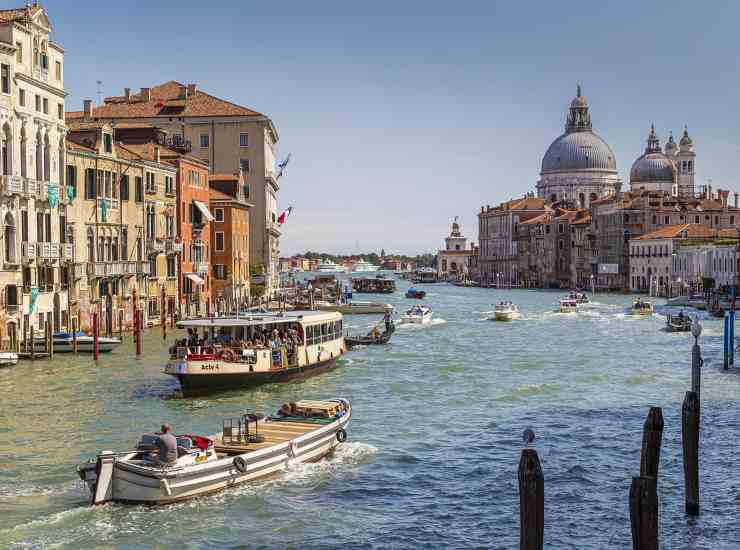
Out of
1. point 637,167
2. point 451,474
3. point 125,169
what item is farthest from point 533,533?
point 637,167

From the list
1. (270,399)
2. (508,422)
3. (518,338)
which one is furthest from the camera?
(518,338)

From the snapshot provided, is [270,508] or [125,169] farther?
[125,169]

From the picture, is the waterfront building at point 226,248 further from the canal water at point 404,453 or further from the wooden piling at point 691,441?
the wooden piling at point 691,441

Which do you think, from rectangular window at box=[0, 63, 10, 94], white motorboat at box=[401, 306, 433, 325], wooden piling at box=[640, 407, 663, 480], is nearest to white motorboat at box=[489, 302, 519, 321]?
white motorboat at box=[401, 306, 433, 325]

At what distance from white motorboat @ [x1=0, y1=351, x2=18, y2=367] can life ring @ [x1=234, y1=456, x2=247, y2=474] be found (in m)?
A: 14.9

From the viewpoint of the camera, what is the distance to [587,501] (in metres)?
16.2

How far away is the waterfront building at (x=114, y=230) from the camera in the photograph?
3816 centimetres

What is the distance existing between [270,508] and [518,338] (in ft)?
103

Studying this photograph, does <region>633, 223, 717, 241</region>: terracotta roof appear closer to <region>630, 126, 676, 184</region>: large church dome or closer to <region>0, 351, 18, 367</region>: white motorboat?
<region>630, 126, 676, 184</region>: large church dome

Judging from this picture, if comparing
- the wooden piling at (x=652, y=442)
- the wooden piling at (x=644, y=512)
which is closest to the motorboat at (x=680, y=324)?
the wooden piling at (x=652, y=442)

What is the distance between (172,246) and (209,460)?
103 feet

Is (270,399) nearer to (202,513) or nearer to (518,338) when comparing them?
(202,513)

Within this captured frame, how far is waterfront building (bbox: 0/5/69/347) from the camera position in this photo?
3250 cm

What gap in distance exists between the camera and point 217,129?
2569 inches
